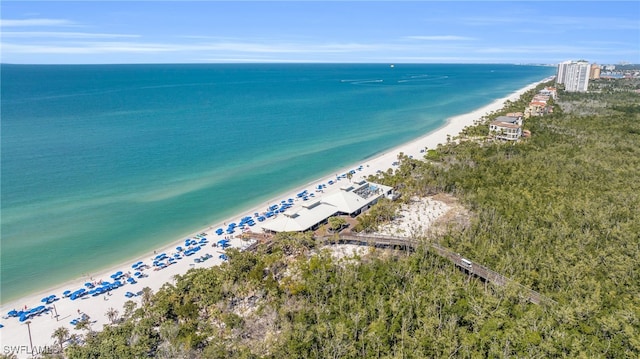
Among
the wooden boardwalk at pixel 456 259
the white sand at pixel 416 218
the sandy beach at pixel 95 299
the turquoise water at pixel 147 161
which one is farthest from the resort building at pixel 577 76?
the wooden boardwalk at pixel 456 259

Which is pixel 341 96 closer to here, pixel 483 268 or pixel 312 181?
pixel 312 181

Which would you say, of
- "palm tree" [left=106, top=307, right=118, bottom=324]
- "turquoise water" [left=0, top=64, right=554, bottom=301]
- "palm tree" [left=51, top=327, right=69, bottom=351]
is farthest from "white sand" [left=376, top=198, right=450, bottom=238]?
"palm tree" [left=51, top=327, right=69, bottom=351]

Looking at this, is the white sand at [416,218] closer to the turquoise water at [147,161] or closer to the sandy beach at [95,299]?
the sandy beach at [95,299]

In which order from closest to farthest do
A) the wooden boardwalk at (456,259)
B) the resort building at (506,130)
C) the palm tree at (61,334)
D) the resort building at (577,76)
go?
the palm tree at (61,334) → the wooden boardwalk at (456,259) → the resort building at (506,130) → the resort building at (577,76)

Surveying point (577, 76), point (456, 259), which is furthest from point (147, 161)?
point (577, 76)

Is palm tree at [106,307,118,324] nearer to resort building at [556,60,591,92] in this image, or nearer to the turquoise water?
the turquoise water

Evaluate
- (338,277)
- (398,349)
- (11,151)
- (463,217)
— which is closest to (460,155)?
(463,217)

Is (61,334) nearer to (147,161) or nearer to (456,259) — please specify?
(456,259)

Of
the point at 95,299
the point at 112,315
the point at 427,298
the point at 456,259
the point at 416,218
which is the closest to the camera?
the point at 427,298
